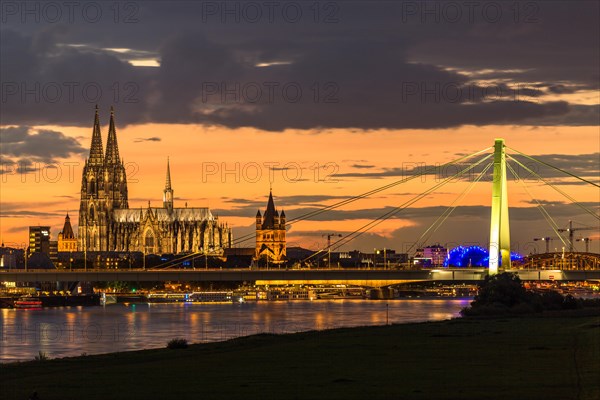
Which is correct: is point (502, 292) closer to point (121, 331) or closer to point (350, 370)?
point (121, 331)

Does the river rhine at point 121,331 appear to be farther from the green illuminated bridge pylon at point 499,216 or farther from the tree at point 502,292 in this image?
the tree at point 502,292

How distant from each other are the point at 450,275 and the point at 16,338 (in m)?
44.8

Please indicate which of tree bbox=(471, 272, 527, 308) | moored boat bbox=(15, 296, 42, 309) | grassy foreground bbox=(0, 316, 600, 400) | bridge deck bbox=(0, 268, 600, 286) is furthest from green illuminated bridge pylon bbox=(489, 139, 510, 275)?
moored boat bbox=(15, 296, 42, 309)

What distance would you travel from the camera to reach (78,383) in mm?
37062

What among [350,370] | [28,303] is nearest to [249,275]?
[28,303]

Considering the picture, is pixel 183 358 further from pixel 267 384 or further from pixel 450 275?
pixel 450 275

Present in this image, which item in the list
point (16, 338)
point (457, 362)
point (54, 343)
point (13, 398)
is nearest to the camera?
point (13, 398)

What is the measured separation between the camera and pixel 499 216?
88.1m

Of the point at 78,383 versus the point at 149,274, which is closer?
the point at 78,383

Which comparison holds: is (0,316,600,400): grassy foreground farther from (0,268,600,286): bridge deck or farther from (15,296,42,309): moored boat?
(15,296,42,309): moored boat

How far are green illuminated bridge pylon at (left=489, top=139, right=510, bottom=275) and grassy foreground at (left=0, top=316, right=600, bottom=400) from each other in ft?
97.7

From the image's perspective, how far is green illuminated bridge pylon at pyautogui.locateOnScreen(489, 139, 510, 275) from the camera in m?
87.4

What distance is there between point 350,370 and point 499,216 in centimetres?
5114

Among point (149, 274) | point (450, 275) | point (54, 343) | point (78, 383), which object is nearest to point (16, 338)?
point (54, 343)
